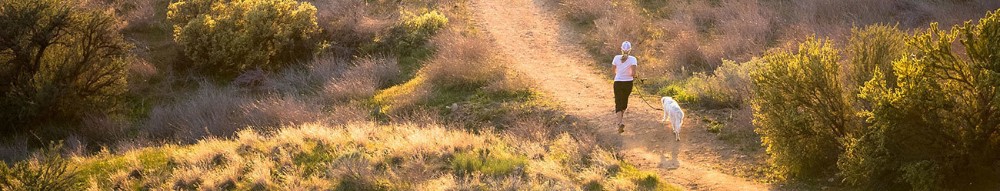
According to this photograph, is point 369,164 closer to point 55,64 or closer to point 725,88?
point 725,88

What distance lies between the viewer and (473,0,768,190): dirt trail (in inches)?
508

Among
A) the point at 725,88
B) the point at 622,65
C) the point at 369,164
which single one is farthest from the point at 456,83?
the point at 369,164

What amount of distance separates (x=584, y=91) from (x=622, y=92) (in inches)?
154

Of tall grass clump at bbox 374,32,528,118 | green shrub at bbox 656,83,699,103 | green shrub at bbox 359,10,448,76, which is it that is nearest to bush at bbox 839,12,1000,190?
green shrub at bbox 656,83,699,103

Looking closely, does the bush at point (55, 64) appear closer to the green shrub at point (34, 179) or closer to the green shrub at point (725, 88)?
the green shrub at point (34, 179)

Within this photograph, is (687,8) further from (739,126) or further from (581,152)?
(581,152)

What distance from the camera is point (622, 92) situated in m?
14.4

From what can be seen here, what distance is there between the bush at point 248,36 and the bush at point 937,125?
16861 millimetres

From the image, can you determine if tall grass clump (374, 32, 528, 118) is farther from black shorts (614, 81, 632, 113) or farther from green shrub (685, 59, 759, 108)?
black shorts (614, 81, 632, 113)

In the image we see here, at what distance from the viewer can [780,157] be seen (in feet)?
38.3

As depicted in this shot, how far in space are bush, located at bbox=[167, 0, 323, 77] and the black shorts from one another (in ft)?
38.6

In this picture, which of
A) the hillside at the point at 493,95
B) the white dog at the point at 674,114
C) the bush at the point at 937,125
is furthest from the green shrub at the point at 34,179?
the bush at the point at 937,125

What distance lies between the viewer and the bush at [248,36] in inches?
934

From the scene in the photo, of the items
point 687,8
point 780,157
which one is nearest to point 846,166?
point 780,157
